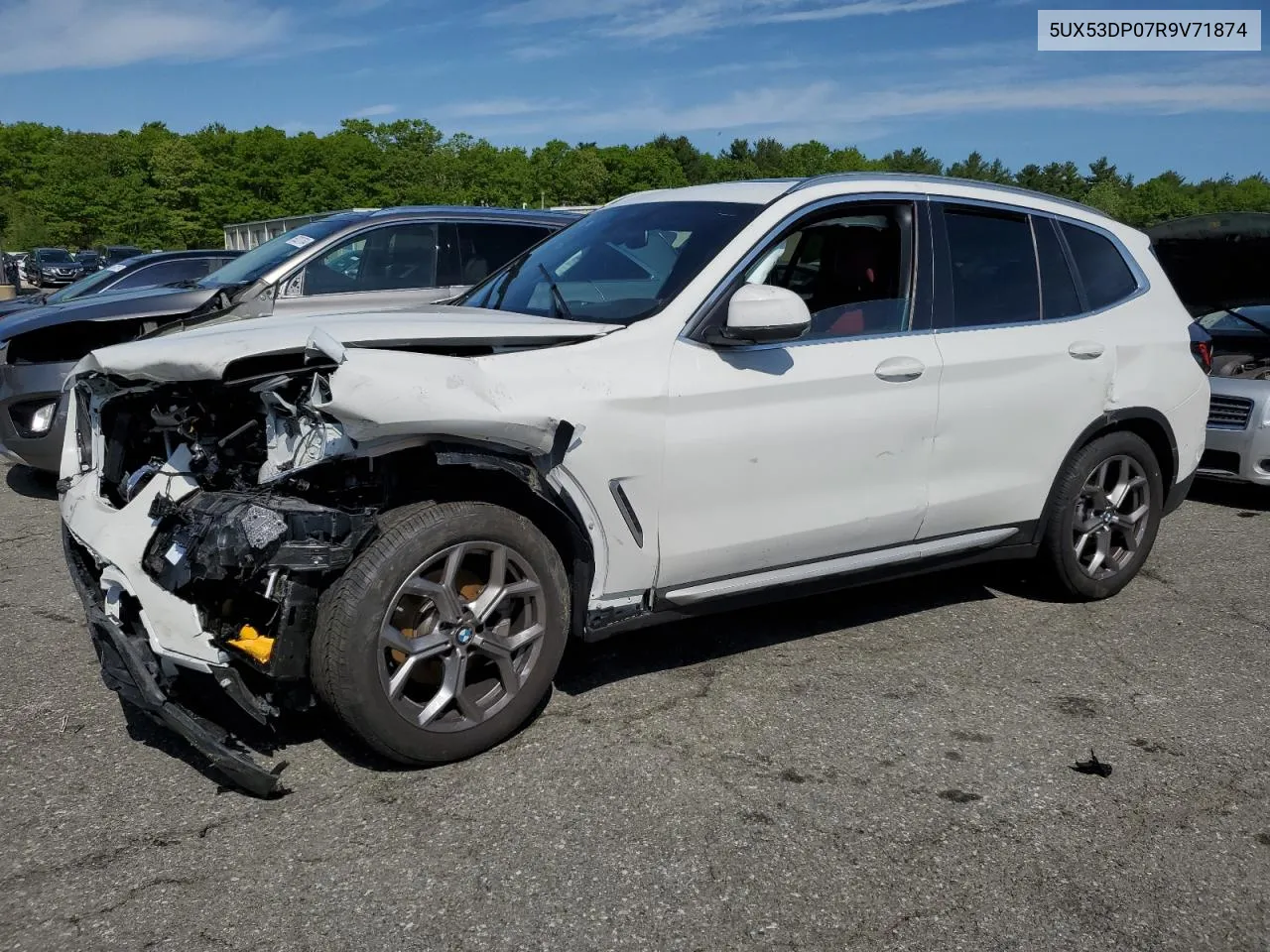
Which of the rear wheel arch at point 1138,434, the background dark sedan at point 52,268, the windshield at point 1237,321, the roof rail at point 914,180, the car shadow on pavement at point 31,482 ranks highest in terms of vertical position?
the background dark sedan at point 52,268

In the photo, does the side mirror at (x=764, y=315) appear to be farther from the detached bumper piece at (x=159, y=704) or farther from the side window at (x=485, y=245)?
the side window at (x=485, y=245)

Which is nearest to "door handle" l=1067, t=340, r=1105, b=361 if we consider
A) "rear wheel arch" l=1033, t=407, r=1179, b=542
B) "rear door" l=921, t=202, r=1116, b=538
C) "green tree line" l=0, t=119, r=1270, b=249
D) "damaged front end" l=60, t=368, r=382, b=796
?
"rear door" l=921, t=202, r=1116, b=538

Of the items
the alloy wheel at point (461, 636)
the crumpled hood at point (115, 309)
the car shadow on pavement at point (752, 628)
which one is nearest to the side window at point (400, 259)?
the crumpled hood at point (115, 309)

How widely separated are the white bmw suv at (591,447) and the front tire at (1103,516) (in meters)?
0.02

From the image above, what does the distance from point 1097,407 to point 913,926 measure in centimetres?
291

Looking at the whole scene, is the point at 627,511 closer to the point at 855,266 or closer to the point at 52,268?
the point at 855,266

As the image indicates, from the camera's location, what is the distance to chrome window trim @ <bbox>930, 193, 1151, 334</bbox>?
4.58 m

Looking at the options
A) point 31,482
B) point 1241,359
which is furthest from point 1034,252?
point 31,482

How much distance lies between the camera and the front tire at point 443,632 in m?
3.20

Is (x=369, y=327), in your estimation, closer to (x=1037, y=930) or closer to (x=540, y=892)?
(x=540, y=892)

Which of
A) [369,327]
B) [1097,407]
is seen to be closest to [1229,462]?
[1097,407]

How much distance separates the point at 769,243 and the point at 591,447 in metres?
1.13

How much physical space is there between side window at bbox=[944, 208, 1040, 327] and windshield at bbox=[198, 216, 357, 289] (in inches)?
181

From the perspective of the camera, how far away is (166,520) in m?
3.28
